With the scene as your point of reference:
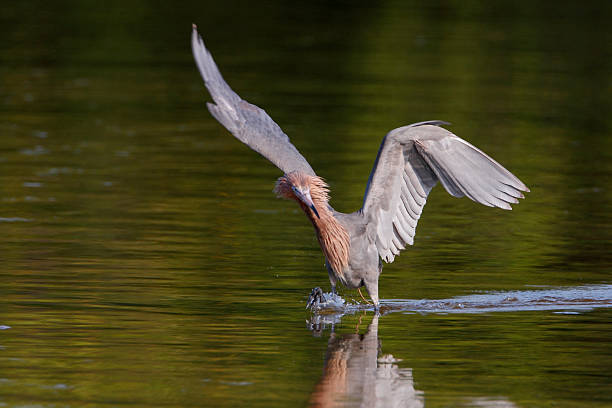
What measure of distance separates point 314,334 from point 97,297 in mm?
1665

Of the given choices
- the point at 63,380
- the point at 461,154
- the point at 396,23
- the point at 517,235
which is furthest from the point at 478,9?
the point at 63,380

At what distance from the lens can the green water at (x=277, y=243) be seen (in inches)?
301

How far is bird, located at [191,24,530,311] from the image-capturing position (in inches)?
379

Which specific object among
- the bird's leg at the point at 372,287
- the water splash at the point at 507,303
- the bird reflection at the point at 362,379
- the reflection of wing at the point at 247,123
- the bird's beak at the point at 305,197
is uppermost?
the reflection of wing at the point at 247,123

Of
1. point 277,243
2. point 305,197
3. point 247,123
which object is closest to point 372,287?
point 305,197

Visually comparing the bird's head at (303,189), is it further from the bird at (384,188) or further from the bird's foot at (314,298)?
the bird's foot at (314,298)

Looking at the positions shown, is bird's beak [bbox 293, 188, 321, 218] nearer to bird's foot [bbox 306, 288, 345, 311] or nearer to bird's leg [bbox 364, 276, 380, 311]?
bird's foot [bbox 306, 288, 345, 311]

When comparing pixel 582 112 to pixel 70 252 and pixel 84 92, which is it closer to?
pixel 84 92

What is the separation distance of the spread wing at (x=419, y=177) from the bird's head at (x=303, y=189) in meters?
0.40

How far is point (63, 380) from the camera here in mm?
7422

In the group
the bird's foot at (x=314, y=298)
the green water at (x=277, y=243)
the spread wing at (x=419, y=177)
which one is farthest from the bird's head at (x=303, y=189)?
the green water at (x=277, y=243)

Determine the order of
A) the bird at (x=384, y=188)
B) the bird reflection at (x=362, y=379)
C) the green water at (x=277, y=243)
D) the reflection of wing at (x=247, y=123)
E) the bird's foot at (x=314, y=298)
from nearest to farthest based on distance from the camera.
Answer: the bird reflection at (x=362, y=379) → the green water at (x=277, y=243) → the bird's foot at (x=314, y=298) → the bird at (x=384, y=188) → the reflection of wing at (x=247, y=123)

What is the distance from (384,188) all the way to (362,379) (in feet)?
8.31

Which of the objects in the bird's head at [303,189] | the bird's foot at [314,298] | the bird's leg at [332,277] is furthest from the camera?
the bird's leg at [332,277]
